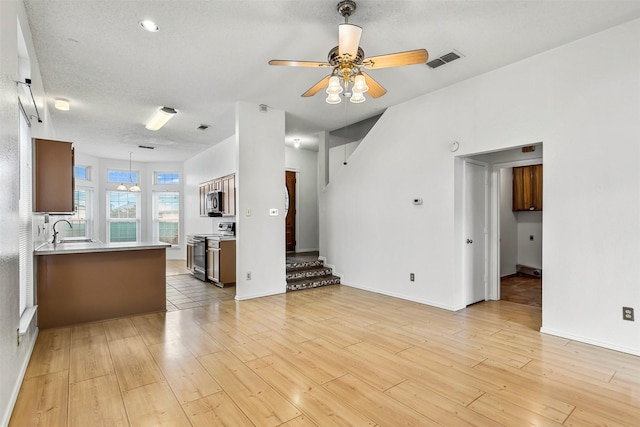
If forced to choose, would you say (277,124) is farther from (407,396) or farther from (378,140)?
(407,396)

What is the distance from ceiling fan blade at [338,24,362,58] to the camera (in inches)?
91.5

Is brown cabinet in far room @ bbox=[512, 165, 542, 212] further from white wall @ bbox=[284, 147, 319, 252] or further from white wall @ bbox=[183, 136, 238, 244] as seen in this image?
white wall @ bbox=[183, 136, 238, 244]

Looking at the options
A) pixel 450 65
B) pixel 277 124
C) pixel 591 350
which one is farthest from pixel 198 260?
pixel 591 350

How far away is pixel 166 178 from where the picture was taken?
10055 mm

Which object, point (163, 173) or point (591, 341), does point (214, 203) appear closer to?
point (163, 173)

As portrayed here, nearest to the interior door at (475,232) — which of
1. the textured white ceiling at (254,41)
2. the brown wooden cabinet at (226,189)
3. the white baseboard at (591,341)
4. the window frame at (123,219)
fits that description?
the white baseboard at (591,341)

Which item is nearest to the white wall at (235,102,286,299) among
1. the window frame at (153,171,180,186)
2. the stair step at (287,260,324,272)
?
the stair step at (287,260,324,272)

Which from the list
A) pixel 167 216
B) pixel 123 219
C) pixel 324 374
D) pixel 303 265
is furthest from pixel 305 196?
pixel 324 374

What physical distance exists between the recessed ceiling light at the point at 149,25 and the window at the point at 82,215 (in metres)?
7.58

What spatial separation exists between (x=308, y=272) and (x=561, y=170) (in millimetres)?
4143

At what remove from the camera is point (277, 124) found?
5.37 meters

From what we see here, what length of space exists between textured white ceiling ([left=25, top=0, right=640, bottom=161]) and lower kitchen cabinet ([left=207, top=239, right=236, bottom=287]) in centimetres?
242

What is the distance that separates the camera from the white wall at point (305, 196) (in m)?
8.04

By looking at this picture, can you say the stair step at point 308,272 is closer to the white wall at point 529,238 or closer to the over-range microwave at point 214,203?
the over-range microwave at point 214,203
